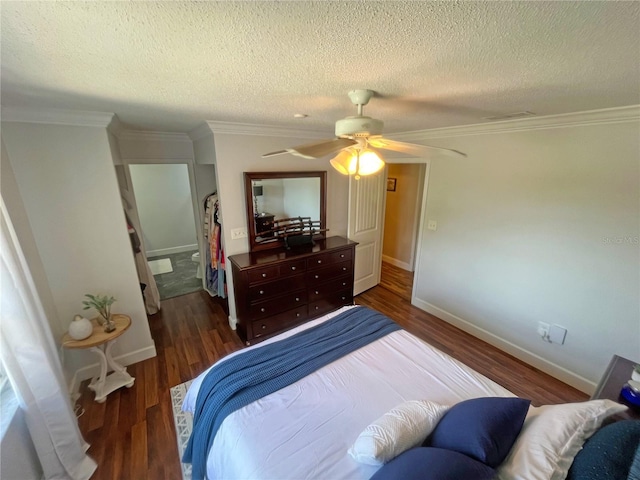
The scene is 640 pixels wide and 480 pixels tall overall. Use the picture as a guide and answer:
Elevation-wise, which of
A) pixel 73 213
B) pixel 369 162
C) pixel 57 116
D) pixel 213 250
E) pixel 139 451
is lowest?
pixel 139 451

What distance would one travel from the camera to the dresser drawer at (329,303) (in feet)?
10.4

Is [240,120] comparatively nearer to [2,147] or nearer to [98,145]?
[98,145]

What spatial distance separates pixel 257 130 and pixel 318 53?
1.92 metres

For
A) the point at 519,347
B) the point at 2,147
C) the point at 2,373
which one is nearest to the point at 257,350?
the point at 2,373

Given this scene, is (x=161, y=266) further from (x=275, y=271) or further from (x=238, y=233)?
(x=275, y=271)

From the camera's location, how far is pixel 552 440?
103 cm

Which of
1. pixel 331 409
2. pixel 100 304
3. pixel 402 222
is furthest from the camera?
pixel 402 222

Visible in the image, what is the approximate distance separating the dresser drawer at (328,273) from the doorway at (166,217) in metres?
2.65

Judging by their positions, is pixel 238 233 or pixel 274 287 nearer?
pixel 274 287

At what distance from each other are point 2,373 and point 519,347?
160 inches

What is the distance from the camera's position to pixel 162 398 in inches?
87.3

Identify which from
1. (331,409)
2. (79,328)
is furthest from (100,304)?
(331,409)

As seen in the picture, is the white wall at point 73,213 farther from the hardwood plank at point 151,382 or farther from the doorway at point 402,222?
the doorway at point 402,222

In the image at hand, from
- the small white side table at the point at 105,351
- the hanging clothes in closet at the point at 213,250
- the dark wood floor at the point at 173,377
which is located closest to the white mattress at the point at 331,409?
the dark wood floor at the point at 173,377
